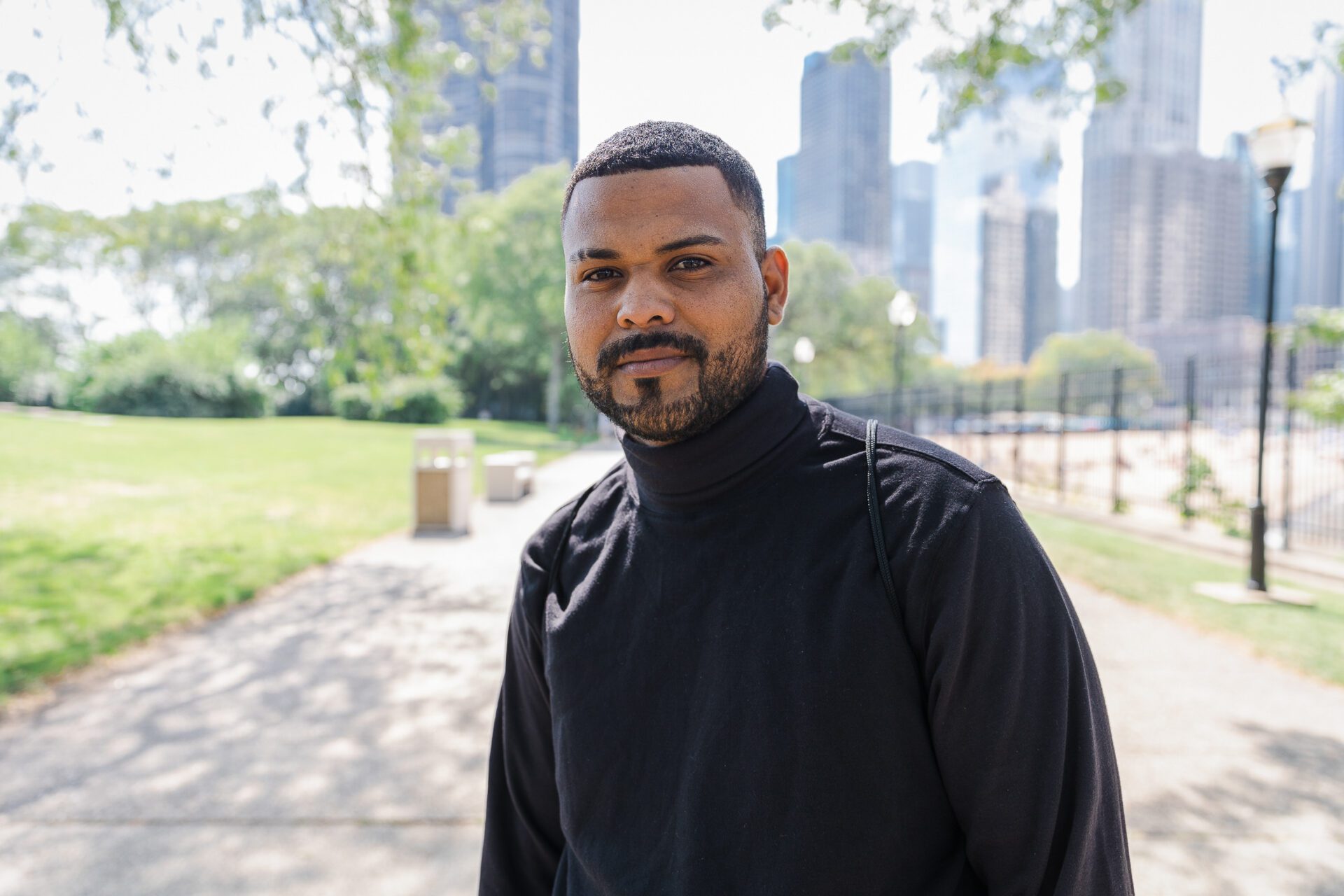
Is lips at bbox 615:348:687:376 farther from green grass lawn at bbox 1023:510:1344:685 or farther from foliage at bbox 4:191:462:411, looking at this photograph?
foliage at bbox 4:191:462:411

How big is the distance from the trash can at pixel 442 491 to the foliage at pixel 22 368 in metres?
33.9

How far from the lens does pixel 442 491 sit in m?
11.2

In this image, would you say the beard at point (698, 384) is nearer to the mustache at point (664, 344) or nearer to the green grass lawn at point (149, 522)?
the mustache at point (664, 344)

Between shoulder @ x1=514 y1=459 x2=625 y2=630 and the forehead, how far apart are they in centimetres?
47

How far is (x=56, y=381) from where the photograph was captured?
119 feet

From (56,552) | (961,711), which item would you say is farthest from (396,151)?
(961,711)

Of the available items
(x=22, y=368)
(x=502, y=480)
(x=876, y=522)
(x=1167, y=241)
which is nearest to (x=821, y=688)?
(x=876, y=522)

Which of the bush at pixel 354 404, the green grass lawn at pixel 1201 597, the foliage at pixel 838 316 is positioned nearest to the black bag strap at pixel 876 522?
the green grass lawn at pixel 1201 597

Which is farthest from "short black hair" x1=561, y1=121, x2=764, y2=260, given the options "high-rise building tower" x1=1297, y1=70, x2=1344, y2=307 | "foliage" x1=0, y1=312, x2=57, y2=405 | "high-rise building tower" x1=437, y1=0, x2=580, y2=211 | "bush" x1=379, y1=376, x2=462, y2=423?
"high-rise building tower" x1=437, y1=0, x2=580, y2=211

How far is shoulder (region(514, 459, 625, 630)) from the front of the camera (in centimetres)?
154

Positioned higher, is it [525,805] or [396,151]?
[396,151]

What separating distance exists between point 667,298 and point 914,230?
14458cm

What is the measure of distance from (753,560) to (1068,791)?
1.68 feet

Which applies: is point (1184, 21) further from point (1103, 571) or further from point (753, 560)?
point (753, 560)
